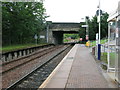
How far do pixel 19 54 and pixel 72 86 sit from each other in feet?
71.8

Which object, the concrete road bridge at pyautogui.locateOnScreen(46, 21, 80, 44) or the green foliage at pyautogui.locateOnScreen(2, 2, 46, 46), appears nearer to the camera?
the green foliage at pyautogui.locateOnScreen(2, 2, 46, 46)

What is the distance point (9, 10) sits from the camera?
124 ft

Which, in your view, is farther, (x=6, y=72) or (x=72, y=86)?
(x=6, y=72)

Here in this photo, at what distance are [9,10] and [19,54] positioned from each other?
40.6 feet

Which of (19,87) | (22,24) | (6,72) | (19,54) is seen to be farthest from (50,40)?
(19,87)

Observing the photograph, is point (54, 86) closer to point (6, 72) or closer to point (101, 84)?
point (101, 84)

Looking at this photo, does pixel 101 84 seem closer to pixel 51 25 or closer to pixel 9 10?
pixel 9 10

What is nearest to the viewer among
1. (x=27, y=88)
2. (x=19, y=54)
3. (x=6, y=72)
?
(x=27, y=88)

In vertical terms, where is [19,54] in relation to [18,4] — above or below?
below

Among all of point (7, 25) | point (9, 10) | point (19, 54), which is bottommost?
point (19, 54)

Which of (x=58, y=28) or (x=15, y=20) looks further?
(x=58, y=28)

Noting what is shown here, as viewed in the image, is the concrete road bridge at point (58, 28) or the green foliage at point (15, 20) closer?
the green foliage at point (15, 20)

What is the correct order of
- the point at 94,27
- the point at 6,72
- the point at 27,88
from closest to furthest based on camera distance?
1. the point at 27,88
2. the point at 6,72
3. the point at 94,27

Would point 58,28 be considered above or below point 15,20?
below
